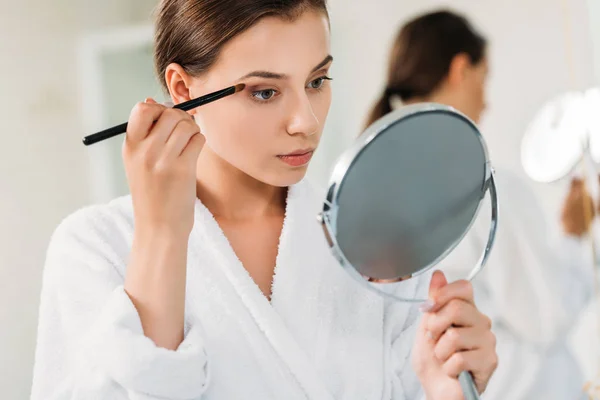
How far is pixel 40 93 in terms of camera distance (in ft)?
5.53

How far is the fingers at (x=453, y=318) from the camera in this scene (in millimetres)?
525

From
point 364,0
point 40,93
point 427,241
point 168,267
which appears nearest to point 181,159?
point 168,267

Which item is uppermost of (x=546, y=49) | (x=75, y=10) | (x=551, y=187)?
(x=75, y=10)

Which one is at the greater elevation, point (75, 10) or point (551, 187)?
point (75, 10)

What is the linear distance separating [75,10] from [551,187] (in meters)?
1.35

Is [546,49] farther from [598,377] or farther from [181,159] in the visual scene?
[181,159]

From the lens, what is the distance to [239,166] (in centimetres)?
66

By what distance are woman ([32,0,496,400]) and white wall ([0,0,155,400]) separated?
999 mm

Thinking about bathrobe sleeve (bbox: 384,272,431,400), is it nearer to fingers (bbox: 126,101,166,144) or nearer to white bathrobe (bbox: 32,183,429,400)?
white bathrobe (bbox: 32,183,429,400)

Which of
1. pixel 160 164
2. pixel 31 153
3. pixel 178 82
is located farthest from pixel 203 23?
pixel 31 153

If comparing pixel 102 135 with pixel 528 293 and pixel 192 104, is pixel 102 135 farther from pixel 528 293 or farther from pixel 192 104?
pixel 528 293

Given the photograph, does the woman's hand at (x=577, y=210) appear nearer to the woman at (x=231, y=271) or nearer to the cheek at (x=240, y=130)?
the woman at (x=231, y=271)

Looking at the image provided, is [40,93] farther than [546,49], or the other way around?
[40,93]

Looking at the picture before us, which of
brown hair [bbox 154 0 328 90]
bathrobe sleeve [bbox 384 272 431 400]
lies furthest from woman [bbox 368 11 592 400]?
brown hair [bbox 154 0 328 90]
